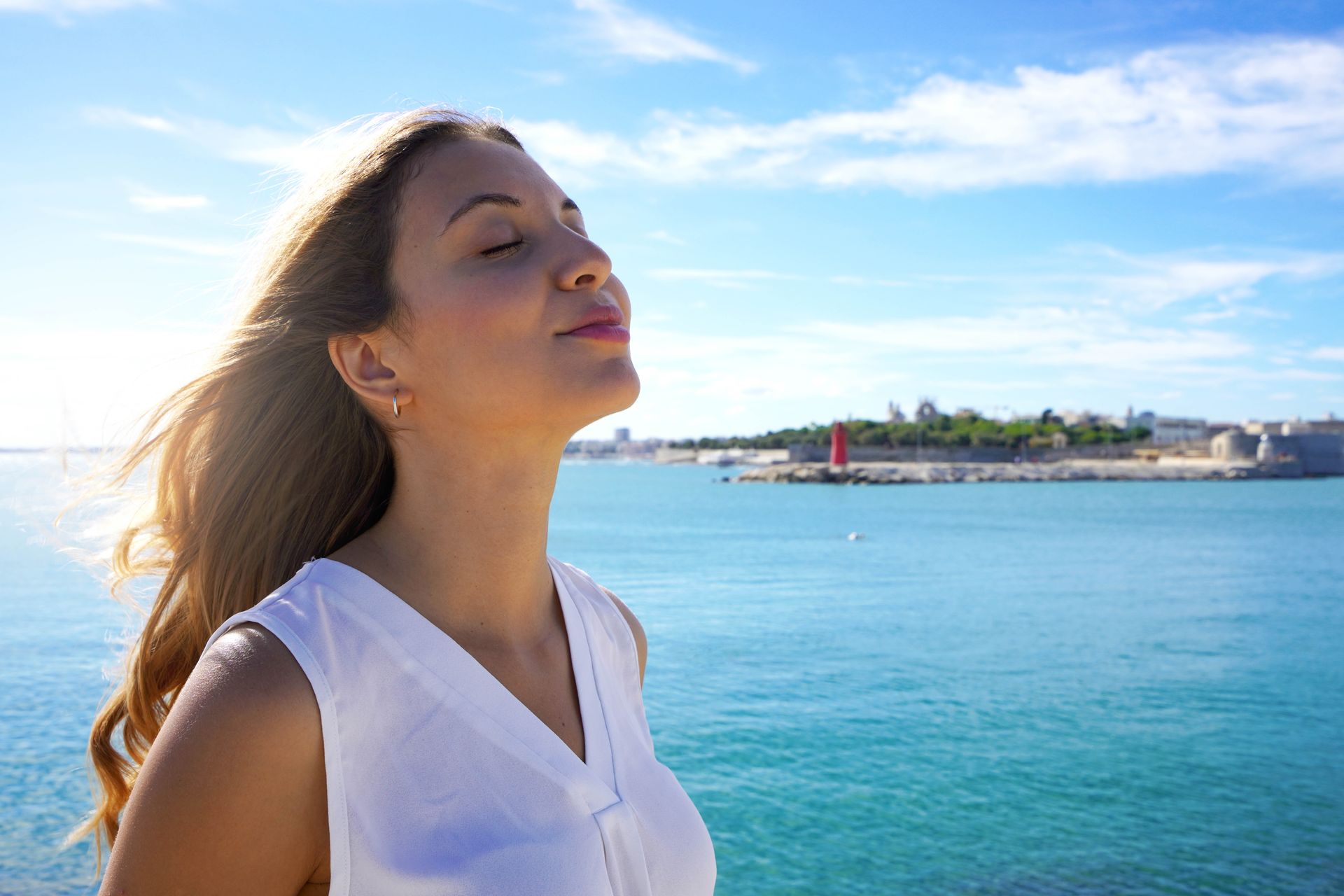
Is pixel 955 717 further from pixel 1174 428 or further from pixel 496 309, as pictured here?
pixel 1174 428

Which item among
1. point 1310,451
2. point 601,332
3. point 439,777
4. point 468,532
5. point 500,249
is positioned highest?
point 1310,451

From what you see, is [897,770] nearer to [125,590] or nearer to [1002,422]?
[125,590]

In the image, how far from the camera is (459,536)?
1362 mm

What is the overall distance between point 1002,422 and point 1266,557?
91.7 metres

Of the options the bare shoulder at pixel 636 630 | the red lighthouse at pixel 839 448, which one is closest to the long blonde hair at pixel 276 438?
the bare shoulder at pixel 636 630

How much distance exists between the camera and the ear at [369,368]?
1339mm

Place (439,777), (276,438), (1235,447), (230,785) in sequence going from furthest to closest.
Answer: (1235,447) → (276,438) → (439,777) → (230,785)

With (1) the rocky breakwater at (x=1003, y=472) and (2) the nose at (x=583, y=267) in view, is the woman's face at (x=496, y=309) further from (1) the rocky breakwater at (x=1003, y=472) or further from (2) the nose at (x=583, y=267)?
(1) the rocky breakwater at (x=1003, y=472)

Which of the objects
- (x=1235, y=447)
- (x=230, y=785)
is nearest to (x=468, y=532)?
(x=230, y=785)

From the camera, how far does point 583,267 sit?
4.27ft

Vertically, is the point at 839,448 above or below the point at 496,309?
above

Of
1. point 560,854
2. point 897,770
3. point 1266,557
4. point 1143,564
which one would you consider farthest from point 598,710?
point 1266,557

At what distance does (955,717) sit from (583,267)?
10125 mm

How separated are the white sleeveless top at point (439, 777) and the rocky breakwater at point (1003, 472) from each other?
2961 inches
